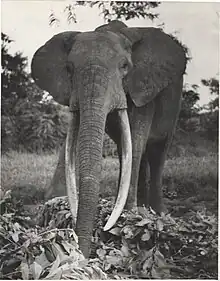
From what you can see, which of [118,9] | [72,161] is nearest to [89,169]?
[72,161]

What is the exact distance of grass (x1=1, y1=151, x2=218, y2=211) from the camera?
2.87 metres

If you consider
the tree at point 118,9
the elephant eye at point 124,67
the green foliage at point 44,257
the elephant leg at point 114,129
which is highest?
the tree at point 118,9

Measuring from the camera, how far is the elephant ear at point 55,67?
112 inches

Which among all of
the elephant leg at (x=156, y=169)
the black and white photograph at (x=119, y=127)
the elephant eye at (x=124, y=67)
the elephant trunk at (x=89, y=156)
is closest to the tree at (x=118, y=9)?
the black and white photograph at (x=119, y=127)

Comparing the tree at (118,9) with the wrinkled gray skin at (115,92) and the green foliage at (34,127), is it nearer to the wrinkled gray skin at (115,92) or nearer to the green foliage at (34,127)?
the wrinkled gray skin at (115,92)

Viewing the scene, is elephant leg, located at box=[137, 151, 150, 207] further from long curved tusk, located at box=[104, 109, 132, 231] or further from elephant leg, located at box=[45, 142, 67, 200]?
elephant leg, located at box=[45, 142, 67, 200]

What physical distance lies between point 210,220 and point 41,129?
686 millimetres

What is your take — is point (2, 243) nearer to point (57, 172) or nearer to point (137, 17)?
point (57, 172)

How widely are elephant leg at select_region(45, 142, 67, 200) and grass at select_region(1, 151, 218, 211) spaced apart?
19mm

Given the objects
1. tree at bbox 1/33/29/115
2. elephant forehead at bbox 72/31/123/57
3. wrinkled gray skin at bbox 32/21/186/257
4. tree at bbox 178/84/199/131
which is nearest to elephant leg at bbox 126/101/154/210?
wrinkled gray skin at bbox 32/21/186/257

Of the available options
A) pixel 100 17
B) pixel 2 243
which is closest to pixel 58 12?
pixel 100 17

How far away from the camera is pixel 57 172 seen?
284 centimetres

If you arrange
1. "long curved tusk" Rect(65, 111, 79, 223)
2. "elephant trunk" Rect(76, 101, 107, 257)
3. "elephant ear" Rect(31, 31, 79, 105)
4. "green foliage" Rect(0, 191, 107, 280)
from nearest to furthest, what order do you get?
"green foliage" Rect(0, 191, 107, 280) → "elephant trunk" Rect(76, 101, 107, 257) → "long curved tusk" Rect(65, 111, 79, 223) → "elephant ear" Rect(31, 31, 79, 105)

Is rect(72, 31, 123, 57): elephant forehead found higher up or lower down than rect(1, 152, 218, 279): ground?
higher up
